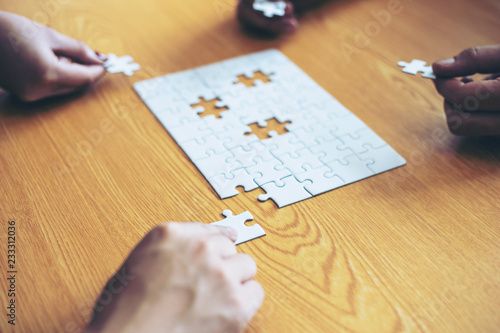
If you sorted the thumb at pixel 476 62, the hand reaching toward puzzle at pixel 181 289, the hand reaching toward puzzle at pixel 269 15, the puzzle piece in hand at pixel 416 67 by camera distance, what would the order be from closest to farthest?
1. the hand reaching toward puzzle at pixel 181 289
2. the thumb at pixel 476 62
3. the puzzle piece in hand at pixel 416 67
4. the hand reaching toward puzzle at pixel 269 15

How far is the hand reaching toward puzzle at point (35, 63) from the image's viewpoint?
119cm

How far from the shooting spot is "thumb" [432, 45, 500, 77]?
1.17 m

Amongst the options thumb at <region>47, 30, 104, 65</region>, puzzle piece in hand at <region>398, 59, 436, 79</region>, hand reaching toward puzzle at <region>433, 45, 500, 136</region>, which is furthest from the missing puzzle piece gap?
thumb at <region>47, 30, 104, 65</region>

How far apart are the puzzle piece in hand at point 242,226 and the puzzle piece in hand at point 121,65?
61 centimetres

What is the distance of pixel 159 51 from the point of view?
1.47 meters

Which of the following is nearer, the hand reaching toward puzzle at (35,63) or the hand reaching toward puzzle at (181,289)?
the hand reaching toward puzzle at (181,289)

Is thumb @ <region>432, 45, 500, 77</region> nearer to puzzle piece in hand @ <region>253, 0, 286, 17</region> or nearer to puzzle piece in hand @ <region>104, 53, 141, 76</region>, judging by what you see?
puzzle piece in hand @ <region>253, 0, 286, 17</region>

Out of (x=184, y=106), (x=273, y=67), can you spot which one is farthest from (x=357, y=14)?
(x=184, y=106)

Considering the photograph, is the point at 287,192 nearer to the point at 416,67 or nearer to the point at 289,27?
the point at 416,67

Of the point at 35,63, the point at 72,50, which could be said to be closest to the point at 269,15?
the point at 72,50

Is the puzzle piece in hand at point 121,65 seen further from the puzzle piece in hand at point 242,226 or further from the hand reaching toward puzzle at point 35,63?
the puzzle piece in hand at point 242,226

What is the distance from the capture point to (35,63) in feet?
3.90

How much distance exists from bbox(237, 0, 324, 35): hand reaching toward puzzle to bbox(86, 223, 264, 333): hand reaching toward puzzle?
38.0 inches

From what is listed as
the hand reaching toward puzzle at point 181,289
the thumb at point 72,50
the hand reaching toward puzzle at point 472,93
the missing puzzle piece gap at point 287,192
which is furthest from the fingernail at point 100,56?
the hand reaching toward puzzle at point 472,93
